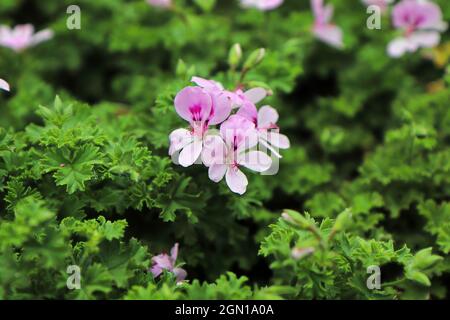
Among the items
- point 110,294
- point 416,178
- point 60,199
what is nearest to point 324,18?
point 416,178

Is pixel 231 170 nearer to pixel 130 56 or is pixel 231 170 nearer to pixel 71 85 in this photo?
pixel 130 56

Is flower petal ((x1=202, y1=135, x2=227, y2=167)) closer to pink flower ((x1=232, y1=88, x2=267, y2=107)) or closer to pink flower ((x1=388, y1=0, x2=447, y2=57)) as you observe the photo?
pink flower ((x1=232, y1=88, x2=267, y2=107))

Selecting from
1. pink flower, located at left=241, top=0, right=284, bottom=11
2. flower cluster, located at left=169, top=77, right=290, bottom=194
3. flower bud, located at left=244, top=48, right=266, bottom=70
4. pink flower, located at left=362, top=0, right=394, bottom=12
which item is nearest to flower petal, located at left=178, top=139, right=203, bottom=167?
flower cluster, located at left=169, top=77, right=290, bottom=194

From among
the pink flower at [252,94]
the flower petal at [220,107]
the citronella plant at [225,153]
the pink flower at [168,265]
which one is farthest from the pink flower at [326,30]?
the pink flower at [168,265]

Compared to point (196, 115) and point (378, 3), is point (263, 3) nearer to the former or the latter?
point (378, 3)

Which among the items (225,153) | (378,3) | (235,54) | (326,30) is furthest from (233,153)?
(378,3)

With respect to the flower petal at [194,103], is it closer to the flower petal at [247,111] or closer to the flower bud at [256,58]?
the flower petal at [247,111]
